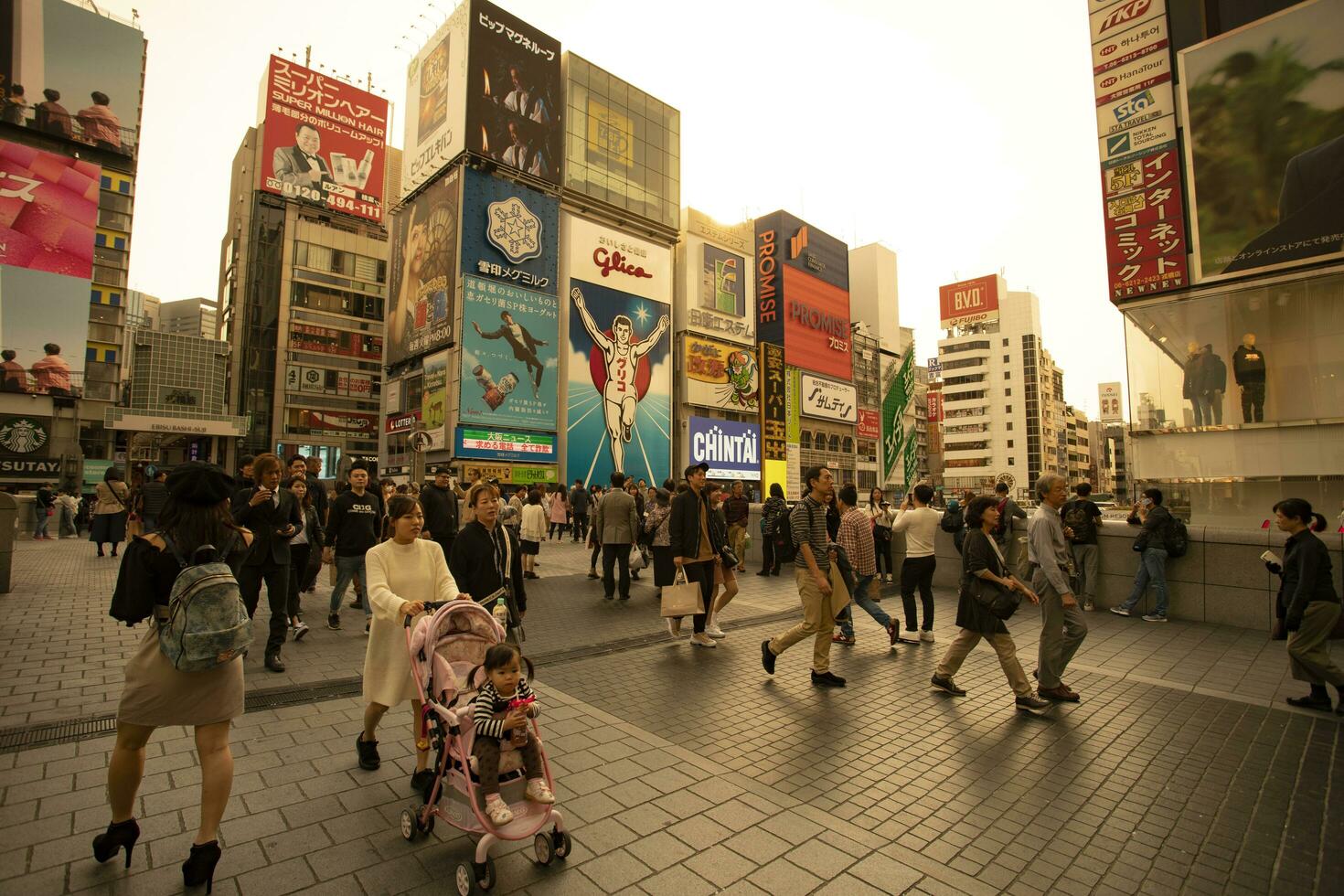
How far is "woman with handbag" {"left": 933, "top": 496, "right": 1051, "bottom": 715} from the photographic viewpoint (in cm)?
544

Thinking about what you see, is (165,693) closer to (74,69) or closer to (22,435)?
(22,435)

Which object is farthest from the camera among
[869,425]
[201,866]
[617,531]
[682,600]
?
[869,425]

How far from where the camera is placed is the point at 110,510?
47.4 feet

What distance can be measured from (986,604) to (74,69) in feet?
202

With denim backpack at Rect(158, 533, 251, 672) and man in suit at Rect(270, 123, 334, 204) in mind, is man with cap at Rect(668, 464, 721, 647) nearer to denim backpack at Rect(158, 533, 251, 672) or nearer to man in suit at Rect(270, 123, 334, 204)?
denim backpack at Rect(158, 533, 251, 672)

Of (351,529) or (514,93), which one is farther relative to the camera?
(514,93)

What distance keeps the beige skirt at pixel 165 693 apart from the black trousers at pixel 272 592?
366 cm

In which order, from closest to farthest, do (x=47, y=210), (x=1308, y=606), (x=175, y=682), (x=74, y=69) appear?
(x=175, y=682), (x=1308, y=606), (x=47, y=210), (x=74, y=69)

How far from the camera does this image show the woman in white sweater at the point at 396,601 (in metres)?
3.77

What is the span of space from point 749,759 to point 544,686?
7.62 ft

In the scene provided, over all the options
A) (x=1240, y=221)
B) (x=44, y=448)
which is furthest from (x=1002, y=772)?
(x=44, y=448)

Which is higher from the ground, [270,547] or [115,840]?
[270,547]

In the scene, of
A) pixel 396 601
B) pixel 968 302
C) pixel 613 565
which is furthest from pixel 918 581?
pixel 968 302

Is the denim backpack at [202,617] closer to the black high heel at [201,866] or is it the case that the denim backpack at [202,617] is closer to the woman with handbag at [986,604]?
the black high heel at [201,866]
